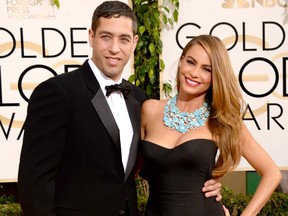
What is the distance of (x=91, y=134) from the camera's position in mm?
1908

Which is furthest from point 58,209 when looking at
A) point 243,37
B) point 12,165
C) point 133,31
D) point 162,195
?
point 243,37

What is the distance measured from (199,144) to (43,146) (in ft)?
2.62

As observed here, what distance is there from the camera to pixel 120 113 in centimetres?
209

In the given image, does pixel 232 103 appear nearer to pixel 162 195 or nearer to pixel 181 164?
pixel 181 164

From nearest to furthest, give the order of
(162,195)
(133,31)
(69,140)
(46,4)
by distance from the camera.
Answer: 1. (69,140)
2. (133,31)
3. (162,195)
4. (46,4)

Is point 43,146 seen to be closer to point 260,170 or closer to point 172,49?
point 260,170

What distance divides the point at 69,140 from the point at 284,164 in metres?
2.42

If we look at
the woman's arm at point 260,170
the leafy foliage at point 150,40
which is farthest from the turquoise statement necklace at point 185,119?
the leafy foliage at point 150,40

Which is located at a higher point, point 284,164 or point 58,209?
point 58,209

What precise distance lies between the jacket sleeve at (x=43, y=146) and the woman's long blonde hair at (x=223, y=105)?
811mm

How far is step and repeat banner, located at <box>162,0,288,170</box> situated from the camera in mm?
3572

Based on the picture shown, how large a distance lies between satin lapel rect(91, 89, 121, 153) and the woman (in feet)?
0.99

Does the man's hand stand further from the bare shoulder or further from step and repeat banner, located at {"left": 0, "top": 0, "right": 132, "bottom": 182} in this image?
step and repeat banner, located at {"left": 0, "top": 0, "right": 132, "bottom": 182}

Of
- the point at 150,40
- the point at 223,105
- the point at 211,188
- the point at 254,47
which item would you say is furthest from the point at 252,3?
the point at 211,188
